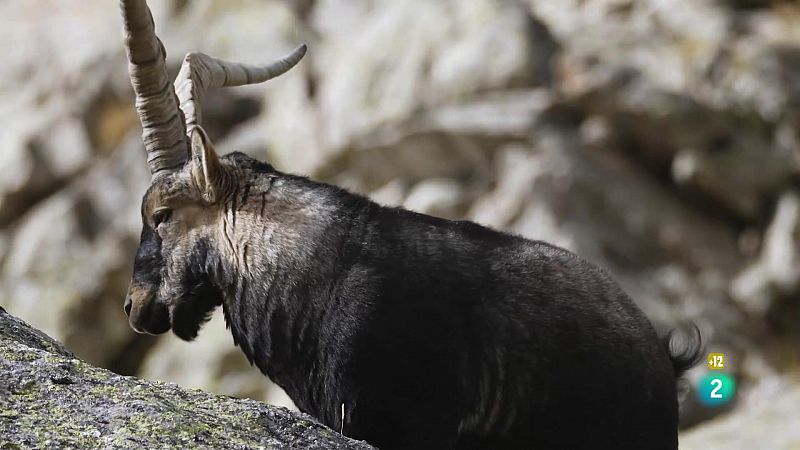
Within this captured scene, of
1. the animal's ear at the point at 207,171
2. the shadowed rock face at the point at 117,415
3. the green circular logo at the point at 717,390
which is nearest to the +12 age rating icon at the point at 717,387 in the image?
the green circular logo at the point at 717,390

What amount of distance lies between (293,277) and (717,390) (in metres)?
11.5

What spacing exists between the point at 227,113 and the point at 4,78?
515 centimetres

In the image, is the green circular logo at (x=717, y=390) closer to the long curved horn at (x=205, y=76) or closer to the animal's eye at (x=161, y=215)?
the long curved horn at (x=205, y=76)

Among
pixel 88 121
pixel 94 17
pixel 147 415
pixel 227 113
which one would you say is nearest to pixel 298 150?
pixel 227 113

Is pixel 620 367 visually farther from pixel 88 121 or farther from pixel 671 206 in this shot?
pixel 88 121

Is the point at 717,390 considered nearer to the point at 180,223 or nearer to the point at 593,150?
the point at 593,150

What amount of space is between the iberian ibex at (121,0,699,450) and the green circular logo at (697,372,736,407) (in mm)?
9887

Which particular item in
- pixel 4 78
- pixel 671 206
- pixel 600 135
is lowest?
pixel 671 206

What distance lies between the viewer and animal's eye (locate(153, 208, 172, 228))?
25.2 feet

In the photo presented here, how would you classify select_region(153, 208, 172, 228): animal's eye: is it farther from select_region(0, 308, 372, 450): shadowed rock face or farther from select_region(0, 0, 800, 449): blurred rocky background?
select_region(0, 0, 800, 449): blurred rocky background

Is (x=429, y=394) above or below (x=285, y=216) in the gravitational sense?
below

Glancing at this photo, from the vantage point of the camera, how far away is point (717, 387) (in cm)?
1733

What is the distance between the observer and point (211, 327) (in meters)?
21.1

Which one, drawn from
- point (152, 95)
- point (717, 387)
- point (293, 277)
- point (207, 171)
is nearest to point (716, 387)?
point (717, 387)
